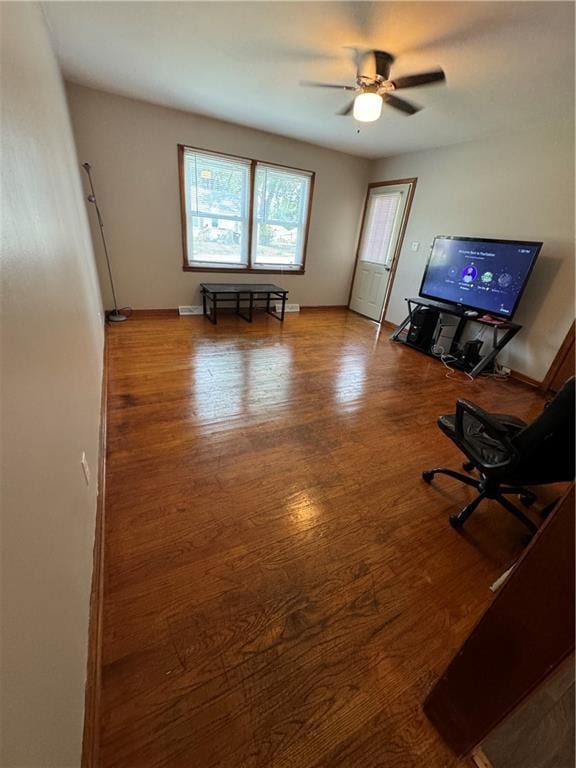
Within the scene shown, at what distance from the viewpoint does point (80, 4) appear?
1.92 m

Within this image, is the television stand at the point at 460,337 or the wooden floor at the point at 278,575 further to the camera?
the television stand at the point at 460,337

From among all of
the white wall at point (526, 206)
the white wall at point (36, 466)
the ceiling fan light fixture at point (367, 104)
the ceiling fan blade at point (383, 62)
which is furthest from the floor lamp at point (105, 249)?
the white wall at point (526, 206)

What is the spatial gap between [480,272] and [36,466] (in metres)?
4.25

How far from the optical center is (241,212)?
454 cm

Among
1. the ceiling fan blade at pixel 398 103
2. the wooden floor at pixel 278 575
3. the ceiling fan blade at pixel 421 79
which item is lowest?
the wooden floor at pixel 278 575

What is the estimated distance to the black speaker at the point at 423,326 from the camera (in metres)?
4.05

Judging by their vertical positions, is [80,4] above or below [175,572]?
above

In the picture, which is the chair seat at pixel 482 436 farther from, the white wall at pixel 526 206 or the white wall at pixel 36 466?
the white wall at pixel 526 206

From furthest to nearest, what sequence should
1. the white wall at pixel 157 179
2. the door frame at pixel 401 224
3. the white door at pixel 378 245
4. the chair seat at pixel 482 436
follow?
the white door at pixel 378 245, the door frame at pixel 401 224, the white wall at pixel 157 179, the chair seat at pixel 482 436

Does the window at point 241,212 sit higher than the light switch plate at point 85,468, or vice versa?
the window at point 241,212

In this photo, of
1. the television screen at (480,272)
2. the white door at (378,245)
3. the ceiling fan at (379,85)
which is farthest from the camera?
the white door at (378,245)

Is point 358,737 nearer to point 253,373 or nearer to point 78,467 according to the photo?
point 78,467

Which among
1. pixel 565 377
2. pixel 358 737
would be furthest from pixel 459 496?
pixel 565 377

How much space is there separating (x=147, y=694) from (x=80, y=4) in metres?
3.57
